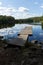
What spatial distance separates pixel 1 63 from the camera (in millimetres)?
5004

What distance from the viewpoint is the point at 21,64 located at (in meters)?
4.80

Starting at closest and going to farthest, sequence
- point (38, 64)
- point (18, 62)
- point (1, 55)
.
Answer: point (38, 64)
point (18, 62)
point (1, 55)

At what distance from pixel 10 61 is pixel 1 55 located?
0.80m

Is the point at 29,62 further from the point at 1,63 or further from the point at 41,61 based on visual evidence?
the point at 1,63

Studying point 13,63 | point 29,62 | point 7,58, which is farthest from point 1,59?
point 29,62

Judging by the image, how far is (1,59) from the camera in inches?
212

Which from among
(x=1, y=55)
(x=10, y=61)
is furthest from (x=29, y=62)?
(x=1, y=55)

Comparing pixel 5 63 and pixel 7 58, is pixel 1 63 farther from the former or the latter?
pixel 7 58

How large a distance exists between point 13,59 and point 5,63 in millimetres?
450

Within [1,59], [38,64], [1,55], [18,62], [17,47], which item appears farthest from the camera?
[17,47]

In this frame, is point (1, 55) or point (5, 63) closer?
point (5, 63)

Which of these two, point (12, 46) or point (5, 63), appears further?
point (12, 46)

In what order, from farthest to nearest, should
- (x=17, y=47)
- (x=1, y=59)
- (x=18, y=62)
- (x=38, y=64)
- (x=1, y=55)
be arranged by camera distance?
(x=17, y=47) → (x=1, y=55) → (x=1, y=59) → (x=18, y=62) → (x=38, y=64)

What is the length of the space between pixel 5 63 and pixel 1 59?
1.35 feet
